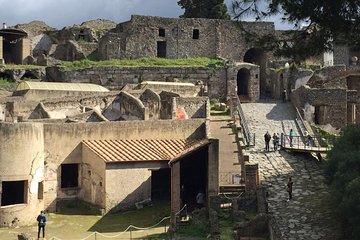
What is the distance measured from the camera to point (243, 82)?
43281mm

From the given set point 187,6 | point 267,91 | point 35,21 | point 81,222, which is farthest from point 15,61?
point 81,222

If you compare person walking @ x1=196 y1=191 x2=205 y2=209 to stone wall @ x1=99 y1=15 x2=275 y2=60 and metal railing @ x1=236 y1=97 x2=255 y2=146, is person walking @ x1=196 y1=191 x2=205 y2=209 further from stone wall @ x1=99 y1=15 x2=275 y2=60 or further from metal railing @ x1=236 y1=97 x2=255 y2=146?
stone wall @ x1=99 y1=15 x2=275 y2=60

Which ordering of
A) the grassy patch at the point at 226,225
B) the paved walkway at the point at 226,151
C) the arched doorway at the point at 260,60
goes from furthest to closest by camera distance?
the arched doorway at the point at 260,60, the paved walkway at the point at 226,151, the grassy patch at the point at 226,225

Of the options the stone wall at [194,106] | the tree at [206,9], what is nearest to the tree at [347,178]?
the stone wall at [194,106]

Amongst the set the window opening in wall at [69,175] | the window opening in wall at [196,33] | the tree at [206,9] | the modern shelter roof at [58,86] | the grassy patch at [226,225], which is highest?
the tree at [206,9]

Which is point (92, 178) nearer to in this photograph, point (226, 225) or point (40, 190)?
point (40, 190)

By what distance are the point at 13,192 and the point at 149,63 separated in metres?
19.6

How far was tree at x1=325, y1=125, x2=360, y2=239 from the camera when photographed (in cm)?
1438

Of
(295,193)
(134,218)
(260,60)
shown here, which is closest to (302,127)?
(295,193)

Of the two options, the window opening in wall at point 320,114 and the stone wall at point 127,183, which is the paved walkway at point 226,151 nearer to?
the stone wall at point 127,183

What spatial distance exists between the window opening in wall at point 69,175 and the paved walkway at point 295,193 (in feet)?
23.6

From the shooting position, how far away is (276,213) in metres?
19.2

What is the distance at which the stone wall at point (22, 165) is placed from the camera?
2261cm

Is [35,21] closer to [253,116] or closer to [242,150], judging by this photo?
[253,116]
